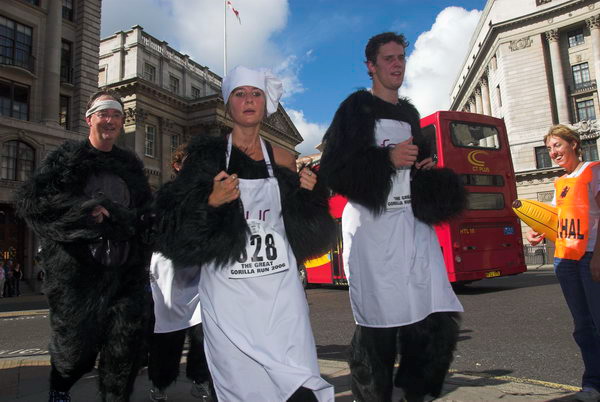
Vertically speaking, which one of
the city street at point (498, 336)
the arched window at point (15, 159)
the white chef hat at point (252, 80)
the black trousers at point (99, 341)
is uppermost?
the arched window at point (15, 159)

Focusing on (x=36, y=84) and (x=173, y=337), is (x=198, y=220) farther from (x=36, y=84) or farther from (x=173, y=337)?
(x=36, y=84)

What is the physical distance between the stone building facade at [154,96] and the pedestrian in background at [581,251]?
2882cm

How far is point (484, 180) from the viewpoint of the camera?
35.6 ft

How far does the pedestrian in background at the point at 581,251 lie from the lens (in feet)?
9.61

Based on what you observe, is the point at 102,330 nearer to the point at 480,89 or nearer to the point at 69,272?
the point at 69,272

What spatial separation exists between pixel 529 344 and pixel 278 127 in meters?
46.0

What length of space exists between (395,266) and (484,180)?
9245mm

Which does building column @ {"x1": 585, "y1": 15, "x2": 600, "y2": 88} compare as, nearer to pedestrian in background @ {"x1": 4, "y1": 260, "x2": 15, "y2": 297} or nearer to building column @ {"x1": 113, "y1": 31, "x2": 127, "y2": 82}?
building column @ {"x1": 113, "y1": 31, "x2": 127, "y2": 82}

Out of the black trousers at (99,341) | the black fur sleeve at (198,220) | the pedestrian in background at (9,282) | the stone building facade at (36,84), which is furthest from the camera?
the stone building facade at (36,84)

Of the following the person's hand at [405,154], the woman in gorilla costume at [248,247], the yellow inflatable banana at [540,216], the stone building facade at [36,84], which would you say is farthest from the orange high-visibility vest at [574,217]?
the stone building facade at [36,84]

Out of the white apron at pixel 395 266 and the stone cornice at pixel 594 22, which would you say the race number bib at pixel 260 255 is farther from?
the stone cornice at pixel 594 22

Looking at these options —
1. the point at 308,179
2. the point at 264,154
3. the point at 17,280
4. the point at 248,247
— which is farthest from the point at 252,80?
the point at 17,280

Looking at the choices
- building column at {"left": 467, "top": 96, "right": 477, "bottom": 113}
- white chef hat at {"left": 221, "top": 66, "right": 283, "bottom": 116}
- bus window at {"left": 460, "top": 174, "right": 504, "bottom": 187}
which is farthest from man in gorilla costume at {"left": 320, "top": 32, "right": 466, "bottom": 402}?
building column at {"left": 467, "top": 96, "right": 477, "bottom": 113}

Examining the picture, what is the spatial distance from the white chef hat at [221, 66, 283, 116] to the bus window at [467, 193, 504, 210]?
912 cm
